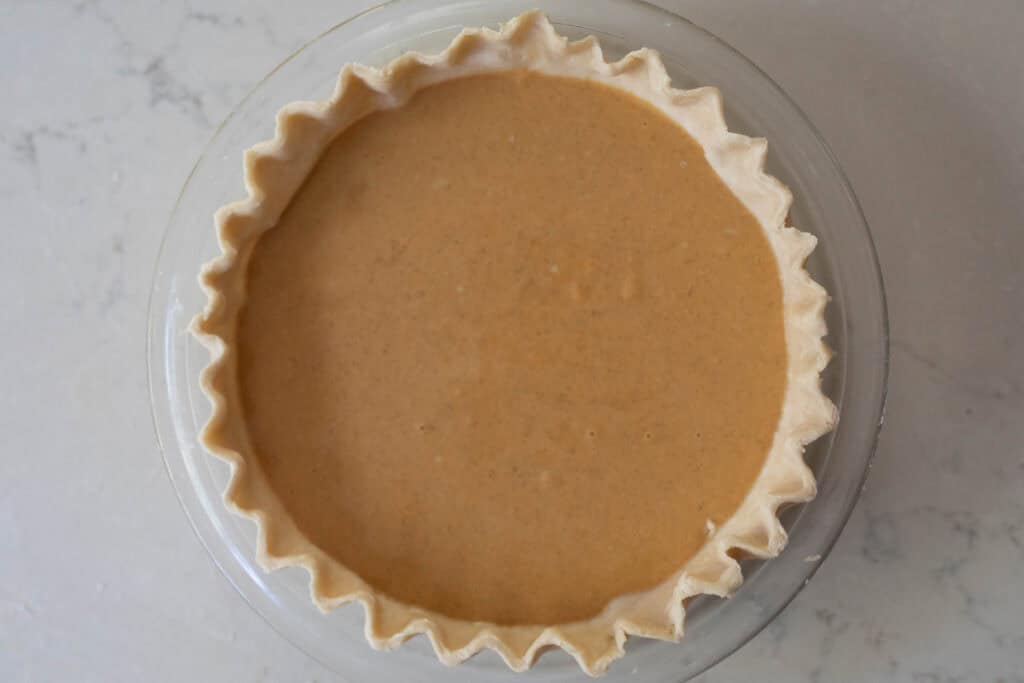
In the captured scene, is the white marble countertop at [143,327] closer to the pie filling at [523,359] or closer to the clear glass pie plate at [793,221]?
the clear glass pie plate at [793,221]

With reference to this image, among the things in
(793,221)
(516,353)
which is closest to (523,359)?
(516,353)

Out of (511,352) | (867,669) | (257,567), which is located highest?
(511,352)

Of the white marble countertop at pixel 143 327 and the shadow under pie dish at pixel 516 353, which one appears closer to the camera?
the shadow under pie dish at pixel 516 353

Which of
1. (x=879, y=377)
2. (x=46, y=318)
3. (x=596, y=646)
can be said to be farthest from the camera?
(x=46, y=318)

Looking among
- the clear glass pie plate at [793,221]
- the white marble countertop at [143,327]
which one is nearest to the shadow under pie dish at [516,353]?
the clear glass pie plate at [793,221]

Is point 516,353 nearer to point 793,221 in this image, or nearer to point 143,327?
point 793,221

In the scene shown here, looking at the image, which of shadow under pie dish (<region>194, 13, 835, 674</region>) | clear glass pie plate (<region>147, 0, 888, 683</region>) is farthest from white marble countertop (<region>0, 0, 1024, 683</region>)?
shadow under pie dish (<region>194, 13, 835, 674</region>)

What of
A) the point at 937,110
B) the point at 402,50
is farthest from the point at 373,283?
the point at 937,110

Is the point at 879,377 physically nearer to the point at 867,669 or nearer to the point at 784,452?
the point at 784,452
